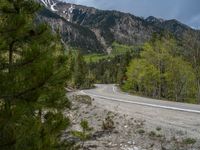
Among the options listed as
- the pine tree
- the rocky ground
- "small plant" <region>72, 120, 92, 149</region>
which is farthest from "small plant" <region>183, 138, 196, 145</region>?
the pine tree

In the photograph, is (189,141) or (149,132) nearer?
(189,141)

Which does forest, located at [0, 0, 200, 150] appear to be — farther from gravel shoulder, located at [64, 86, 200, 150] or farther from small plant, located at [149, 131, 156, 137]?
small plant, located at [149, 131, 156, 137]

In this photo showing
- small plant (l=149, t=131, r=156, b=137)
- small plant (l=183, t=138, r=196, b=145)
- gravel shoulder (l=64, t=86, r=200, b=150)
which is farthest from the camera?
small plant (l=149, t=131, r=156, b=137)

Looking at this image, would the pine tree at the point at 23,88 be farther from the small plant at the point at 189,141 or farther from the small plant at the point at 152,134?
the small plant at the point at 152,134

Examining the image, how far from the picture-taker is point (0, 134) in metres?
5.67

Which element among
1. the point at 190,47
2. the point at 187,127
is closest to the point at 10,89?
the point at 187,127

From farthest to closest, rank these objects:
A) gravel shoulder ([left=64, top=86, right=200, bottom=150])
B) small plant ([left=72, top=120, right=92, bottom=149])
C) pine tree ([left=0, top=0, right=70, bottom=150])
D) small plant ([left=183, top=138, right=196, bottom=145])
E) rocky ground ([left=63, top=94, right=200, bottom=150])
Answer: gravel shoulder ([left=64, top=86, right=200, bottom=150]) → rocky ground ([left=63, top=94, right=200, bottom=150]) → small plant ([left=183, top=138, right=196, bottom=145]) → small plant ([left=72, top=120, right=92, bottom=149]) → pine tree ([left=0, top=0, right=70, bottom=150])

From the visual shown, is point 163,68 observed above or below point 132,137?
above

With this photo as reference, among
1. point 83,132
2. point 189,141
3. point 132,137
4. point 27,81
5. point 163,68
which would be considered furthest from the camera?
point 163,68

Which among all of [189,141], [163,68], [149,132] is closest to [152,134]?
[149,132]

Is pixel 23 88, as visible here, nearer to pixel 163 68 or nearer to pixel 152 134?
pixel 152 134

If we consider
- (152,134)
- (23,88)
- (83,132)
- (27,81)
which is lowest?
(152,134)

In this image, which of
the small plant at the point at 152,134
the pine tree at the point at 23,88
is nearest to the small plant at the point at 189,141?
the small plant at the point at 152,134

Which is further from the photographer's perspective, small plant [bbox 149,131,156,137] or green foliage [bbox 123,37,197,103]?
green foliage [bbox 123,37,197,103]
